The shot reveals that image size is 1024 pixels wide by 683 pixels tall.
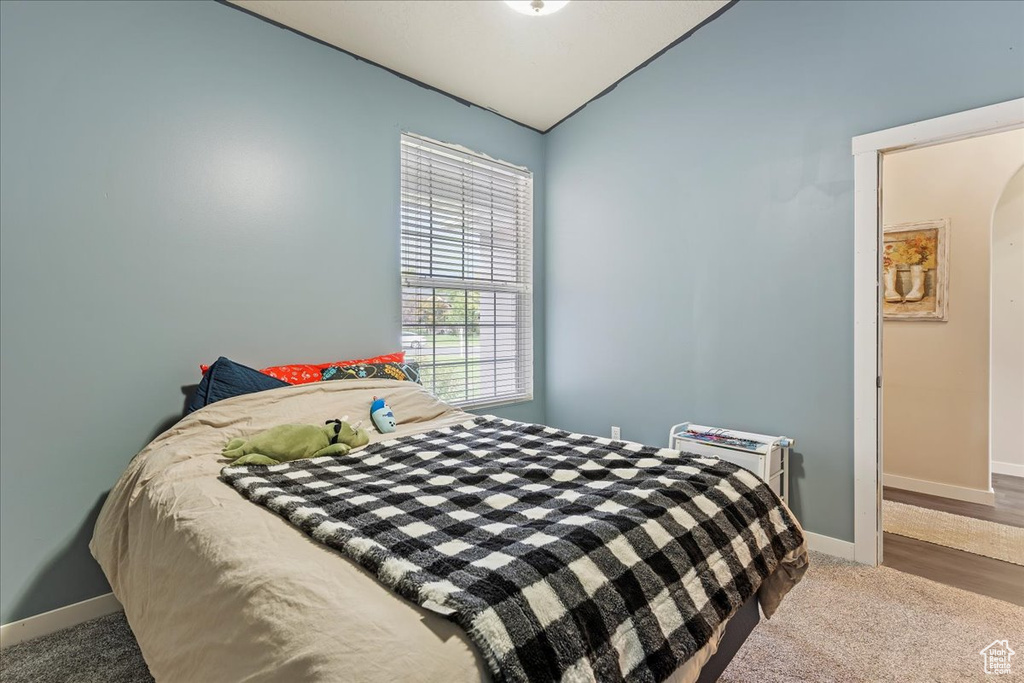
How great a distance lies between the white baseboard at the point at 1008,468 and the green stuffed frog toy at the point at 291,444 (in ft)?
15.1

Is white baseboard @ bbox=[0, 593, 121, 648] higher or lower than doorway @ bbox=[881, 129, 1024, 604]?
lower

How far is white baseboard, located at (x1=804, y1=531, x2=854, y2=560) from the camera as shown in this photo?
2.33 meters

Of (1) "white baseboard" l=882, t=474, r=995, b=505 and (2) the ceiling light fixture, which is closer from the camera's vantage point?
(2) the ceiling light fixture

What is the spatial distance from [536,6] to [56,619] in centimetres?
323

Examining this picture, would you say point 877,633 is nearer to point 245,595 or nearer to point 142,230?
point 245,595

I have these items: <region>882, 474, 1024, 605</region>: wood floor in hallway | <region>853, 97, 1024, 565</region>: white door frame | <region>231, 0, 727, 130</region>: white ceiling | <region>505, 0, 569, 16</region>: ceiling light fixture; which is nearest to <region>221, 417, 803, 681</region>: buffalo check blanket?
<region>853, 97, 1024, 565</region>: white door frame

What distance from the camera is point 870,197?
2240 mm

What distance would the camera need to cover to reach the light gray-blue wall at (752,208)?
2.17 m

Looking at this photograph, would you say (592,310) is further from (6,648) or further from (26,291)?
(6,648)

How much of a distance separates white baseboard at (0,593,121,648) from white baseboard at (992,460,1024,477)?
5.54 metres

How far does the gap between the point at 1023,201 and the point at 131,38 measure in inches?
214

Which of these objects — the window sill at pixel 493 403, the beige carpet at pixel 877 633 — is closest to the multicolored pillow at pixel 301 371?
the window sill at pixel 493 403

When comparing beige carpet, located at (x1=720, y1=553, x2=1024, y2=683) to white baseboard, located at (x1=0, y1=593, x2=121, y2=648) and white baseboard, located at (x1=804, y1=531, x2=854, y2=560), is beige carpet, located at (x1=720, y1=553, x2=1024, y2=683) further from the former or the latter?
white baseboard, located at (x1=0, y1=593, x2=121, y2=648)

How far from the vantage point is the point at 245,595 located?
2.77ft
